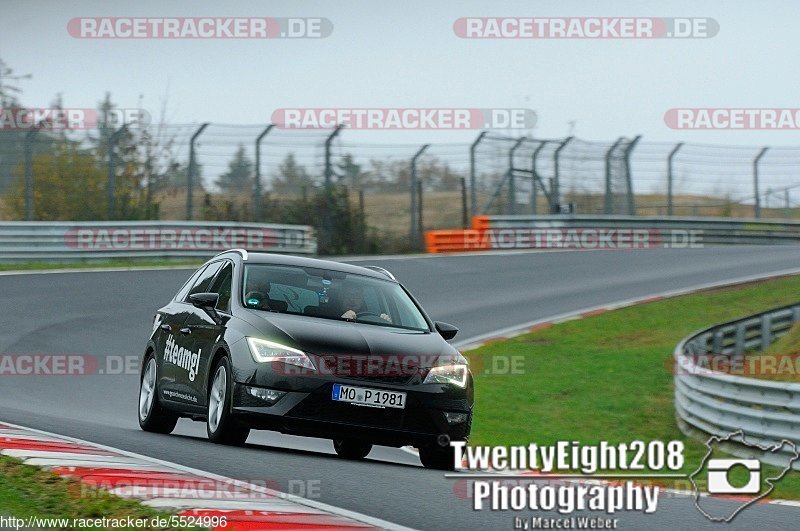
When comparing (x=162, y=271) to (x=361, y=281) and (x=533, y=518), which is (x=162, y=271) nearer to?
(x=361, y=281)

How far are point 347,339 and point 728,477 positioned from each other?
3.51 m

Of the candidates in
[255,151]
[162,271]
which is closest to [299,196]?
[255,151]

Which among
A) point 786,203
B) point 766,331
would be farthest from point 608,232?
point 766,331

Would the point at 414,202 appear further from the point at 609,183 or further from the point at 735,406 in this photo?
the point at 735,406

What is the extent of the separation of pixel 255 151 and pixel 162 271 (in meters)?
6.03

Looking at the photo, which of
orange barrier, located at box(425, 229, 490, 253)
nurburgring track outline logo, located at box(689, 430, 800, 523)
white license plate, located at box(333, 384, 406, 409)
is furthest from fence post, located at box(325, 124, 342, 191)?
white license plate, located at box(333, 384, 406, 409)

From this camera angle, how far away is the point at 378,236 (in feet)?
111

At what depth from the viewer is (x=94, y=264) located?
2764cm

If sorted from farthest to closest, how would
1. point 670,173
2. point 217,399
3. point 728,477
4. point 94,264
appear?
point 670,173 → point 94,264 → point 728,477 → point 217,399

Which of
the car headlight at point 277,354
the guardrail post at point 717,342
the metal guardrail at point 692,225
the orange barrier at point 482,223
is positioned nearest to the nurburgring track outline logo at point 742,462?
the car headlight at point 277,354

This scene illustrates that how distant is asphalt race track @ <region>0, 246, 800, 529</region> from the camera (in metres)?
7.06

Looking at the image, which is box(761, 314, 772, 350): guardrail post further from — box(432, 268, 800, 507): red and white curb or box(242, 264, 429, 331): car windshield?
box(242, 264, 429, 331): car windshield

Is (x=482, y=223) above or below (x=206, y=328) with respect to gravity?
above

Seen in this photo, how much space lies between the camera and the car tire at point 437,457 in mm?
9172
